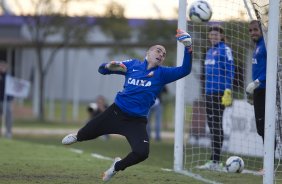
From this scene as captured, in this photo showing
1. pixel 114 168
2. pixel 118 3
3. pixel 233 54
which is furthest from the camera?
pixel 118 3

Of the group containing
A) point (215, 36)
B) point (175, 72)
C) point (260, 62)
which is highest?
point (215, 36)

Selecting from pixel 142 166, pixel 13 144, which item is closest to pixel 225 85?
pixel 142 166

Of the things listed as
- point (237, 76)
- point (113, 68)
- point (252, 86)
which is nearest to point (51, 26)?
point (237, 76)

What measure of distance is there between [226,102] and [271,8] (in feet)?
9.24

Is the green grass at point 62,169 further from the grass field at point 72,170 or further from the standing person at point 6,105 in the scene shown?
the standing person at point 6,105

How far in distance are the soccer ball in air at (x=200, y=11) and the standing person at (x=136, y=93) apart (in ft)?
8.11

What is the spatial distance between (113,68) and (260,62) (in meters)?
2.85

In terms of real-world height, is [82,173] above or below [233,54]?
below

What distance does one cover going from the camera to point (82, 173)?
10.4 m

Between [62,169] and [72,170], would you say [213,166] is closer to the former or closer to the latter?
[72,170]

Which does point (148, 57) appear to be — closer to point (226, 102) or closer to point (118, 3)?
point (226, 102)

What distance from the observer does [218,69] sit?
39.2ft

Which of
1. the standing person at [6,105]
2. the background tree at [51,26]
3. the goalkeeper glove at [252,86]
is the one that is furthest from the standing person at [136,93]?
the background tree at [51,26]

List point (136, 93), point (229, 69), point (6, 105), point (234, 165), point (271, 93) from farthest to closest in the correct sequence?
point (6, 105) < point (229, 69) < point (234, 165) < point (136, 93) < point (271, 93)
